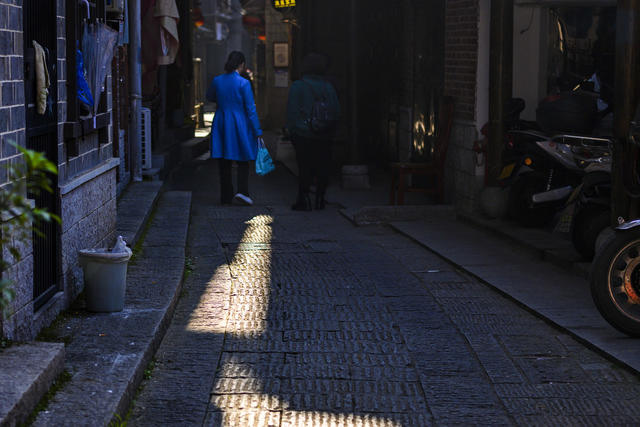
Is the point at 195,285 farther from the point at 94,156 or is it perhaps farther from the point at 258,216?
the point at 258,216

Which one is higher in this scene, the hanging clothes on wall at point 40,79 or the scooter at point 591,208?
the hanging clothes on wall at point 40,79

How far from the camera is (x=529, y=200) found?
1077 centimetres

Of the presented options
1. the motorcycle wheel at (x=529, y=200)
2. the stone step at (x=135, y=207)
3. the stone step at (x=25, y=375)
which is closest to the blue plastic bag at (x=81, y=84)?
the stone step at (x=135, y=207)

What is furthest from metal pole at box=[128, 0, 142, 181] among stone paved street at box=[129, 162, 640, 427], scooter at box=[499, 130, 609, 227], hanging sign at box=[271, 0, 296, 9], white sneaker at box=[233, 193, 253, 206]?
hanging sign at box=[271, 0, 296, 9]

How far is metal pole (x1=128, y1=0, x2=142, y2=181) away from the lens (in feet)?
45.5

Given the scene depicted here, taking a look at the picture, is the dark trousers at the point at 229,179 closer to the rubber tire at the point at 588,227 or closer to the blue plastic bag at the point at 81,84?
the rubber tire at the point at 588,227

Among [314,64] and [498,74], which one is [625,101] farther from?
[314,64]

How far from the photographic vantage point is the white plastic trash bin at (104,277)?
6.55 metres

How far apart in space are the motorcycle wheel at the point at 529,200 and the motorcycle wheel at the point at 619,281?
416cm

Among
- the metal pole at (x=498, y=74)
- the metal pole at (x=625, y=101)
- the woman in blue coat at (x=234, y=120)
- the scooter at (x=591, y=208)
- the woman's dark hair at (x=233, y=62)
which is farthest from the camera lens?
the woman in blue coat at (x=234, y=120)

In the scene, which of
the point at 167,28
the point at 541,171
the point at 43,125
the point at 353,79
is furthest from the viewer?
the point at 353,79

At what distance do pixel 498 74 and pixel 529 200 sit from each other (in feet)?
5.13

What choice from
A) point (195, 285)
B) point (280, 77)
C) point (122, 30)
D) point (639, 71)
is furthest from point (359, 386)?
point (280, 77)

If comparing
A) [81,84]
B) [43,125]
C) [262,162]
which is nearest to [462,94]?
[262,162]
